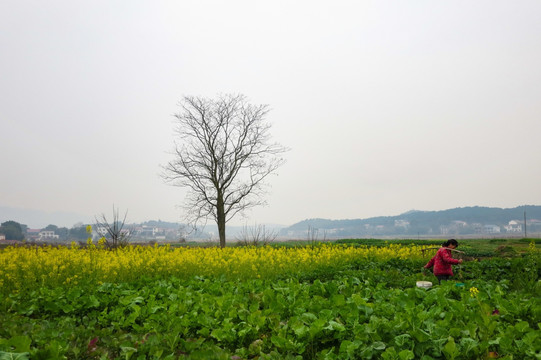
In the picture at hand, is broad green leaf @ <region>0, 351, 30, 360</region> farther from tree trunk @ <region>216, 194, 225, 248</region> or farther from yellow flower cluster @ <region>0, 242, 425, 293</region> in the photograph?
tree trunk @ <region>216, 194, 225, 248</region>

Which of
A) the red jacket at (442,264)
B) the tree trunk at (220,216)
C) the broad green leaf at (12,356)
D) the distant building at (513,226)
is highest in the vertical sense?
the tree trunk at (220,216)

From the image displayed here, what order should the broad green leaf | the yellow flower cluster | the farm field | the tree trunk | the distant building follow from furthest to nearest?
the distant building
the tree trunk
the yellow flower cluster
the farm field
the broad green leaf

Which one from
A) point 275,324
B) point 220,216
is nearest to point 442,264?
point 275,324

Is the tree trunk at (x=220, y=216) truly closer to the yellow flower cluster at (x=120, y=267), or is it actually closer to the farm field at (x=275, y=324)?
the yellow flower cluster at (x=120, y=267)

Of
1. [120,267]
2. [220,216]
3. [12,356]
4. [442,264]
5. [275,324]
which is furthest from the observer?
[220,216]

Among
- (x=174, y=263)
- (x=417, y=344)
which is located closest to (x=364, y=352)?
(x=417, y=344)

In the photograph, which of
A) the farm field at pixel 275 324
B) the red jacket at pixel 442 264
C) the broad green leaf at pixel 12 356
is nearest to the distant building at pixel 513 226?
the red jacket at pixel 442 264

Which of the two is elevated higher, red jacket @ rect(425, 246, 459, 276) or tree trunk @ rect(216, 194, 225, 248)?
tree trunk @ rect(216, 194, 225, 248)

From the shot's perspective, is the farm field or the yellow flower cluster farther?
the yellow flower cluster

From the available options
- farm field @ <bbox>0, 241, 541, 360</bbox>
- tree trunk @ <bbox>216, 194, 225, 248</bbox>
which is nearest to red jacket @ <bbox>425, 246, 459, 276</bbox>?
farm field @ <bbox>0, 241, 541, 360</bbox>

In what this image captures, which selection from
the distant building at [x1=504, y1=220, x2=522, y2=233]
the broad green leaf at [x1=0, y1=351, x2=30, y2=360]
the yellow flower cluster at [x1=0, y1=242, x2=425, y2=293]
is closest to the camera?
the broad green leaf at [x1=0, y1=351, x2=30, y2=360]

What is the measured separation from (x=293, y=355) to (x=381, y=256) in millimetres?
10991

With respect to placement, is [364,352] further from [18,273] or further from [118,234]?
[118,234]

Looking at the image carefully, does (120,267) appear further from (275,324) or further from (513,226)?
(513,226)
